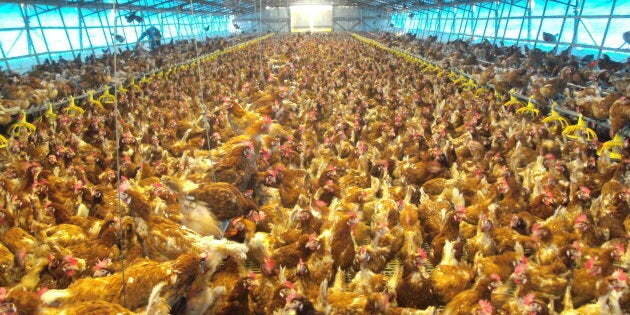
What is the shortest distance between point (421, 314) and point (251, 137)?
317 centimetres

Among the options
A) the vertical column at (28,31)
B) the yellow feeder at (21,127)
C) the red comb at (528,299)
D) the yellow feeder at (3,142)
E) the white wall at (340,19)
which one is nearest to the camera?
the red comb at (528,299)

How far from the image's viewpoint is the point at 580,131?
705 centimetres

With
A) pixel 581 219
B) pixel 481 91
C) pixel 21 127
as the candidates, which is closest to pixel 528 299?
pixel 581 219

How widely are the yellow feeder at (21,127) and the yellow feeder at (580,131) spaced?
796 centimetres

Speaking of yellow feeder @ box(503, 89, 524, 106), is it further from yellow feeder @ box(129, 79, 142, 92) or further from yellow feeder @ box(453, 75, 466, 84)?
yellow feeder @ box(129, 79, 142, 92)

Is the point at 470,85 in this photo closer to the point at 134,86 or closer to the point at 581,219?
the point at 134,86

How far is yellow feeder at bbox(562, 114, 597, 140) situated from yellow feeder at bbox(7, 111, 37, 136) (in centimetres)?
796

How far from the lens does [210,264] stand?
316 centimetres

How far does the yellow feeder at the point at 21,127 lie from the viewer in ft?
23.7

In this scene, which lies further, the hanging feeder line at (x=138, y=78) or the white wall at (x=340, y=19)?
the white wall at (x=340, y=19)

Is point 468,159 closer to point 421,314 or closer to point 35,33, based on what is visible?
point 421,314

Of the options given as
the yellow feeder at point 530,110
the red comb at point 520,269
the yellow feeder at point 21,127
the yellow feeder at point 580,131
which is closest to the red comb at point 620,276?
the red comb at point 520,269

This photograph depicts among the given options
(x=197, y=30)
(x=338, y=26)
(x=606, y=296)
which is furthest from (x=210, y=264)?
(x=338, y=26)

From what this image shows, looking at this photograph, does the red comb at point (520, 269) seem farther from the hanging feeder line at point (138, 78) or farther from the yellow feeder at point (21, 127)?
the yellow feeder at point (21, 127)
